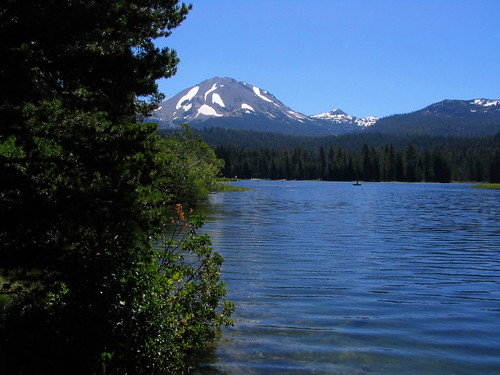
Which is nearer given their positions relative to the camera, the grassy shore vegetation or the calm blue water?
the grassy shore vegetation

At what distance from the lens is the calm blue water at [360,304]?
30.8ft

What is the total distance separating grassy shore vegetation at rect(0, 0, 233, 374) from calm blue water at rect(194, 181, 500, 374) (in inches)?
90.6

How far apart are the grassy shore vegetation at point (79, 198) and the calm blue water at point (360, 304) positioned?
2.30 metres

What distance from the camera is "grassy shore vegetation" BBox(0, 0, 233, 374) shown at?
23.0 ft

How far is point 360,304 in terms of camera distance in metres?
13.6

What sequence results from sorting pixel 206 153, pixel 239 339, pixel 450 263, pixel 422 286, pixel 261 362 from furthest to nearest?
pixel 206 153, pixel 450 263, pixel 422 286, pixel 239 339, pixel 261 362

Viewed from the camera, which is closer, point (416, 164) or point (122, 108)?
point (122, 108)

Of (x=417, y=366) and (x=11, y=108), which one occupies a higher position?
(x=11, y=108)

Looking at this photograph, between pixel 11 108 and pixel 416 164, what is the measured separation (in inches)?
7775

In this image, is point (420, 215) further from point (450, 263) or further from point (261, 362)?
point (261, 362)

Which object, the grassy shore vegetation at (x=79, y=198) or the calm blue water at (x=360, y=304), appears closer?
the grassy shore vegetation at (x=79, y=198)

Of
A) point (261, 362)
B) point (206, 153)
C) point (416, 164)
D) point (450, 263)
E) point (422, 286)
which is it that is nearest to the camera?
point (261, 362)

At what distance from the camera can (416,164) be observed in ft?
629

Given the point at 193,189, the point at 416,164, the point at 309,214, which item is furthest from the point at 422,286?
the point at 416,164
